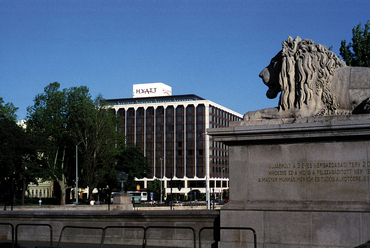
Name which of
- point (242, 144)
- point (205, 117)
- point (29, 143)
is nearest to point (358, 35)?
point (242, 144)

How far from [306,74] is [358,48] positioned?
29.4 meters

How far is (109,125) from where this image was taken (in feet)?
227

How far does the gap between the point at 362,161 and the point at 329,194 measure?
3.54ft

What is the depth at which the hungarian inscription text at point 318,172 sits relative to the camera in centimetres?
1057

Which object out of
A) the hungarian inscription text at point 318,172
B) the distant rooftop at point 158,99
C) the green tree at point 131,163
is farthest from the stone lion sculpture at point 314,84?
the distant rooftop at point 158,99

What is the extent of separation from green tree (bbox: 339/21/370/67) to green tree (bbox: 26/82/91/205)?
42491mm

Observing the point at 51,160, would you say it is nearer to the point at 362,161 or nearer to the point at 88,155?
the point at 88,155

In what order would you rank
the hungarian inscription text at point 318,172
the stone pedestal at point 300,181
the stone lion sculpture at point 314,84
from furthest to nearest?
the stone lion sculpture at point 314,84 < the hungarian inscription text at point 318,172 < the stone pedestal at point 300,181

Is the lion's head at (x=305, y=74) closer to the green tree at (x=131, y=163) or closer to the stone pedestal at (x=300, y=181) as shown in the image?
the stone pedestal at (x=300, y=181)

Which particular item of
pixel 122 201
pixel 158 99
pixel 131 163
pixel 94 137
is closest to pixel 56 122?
pixel 94 137

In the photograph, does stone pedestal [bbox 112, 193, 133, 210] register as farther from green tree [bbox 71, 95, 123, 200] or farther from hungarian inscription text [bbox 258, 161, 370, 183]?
green tree [bbox 71, 95, 123, 200]

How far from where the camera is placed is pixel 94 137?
2677 inches

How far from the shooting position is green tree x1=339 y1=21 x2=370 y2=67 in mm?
37844

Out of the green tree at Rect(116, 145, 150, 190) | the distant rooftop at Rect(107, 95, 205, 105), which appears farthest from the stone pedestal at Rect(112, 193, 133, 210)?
the distant rooftop at Rect(107, 95, 205, 105)
